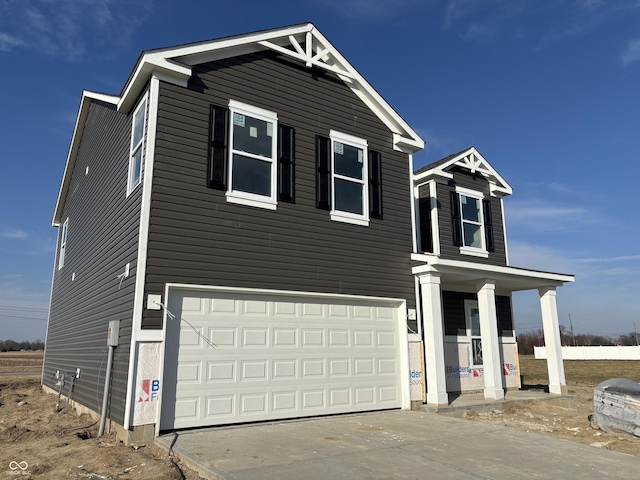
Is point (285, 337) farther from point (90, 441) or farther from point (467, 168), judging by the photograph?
point (467, 168)

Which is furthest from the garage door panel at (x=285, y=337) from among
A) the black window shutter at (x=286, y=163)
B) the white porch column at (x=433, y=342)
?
the white porch column at (x=433, y=342)

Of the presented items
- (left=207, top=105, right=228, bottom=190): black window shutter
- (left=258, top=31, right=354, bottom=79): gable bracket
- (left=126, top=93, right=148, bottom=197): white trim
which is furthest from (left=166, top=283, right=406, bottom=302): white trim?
(left=258, top=31, right=354, bottom=79): gable bracket

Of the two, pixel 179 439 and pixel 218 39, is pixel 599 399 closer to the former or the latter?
pixel 179 439

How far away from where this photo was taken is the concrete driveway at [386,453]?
5.30 m

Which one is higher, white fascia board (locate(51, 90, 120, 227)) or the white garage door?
white fascia board (locate(51, 90, 120, 227))

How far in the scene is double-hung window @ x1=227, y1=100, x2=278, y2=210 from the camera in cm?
870

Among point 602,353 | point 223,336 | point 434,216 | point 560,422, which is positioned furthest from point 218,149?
point 602,353

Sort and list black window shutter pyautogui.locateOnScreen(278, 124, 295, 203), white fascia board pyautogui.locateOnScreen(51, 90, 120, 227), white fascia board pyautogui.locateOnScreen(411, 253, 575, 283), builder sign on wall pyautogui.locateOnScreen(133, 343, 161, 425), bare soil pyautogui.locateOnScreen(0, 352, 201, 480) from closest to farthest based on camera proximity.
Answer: bare soil pyautogui.locateOnScreen(0, 352, 201, 480)
builder sign on wall pyautogui.locateOnScreen(133, 343, 161, 425)
black window shutter pyautogui.locateOnScreen(278, 124, 295, 203)
white fascia board pyautogui.locateOnScreen(411, 253, 575, 283)
white fascia board pyautogui.locateOnScreen(51, 90, 120, 227)

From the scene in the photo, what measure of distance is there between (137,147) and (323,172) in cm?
352

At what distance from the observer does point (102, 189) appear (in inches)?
432

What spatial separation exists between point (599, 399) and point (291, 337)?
18.4 feet

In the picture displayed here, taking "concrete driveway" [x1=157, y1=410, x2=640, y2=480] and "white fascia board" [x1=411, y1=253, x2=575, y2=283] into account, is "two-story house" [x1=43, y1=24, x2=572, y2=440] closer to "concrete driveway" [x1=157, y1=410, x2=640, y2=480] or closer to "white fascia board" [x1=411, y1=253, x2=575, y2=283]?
"white fascia board" [x1=411, y1=253, x2=575, y2=283]

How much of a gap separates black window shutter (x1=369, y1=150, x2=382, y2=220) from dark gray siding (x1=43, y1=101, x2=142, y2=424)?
4788 mm

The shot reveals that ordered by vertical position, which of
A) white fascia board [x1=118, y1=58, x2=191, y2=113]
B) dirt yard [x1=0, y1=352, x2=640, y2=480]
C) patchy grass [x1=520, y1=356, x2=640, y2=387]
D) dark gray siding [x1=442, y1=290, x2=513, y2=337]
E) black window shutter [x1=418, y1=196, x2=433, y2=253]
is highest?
white fascia board [x1=118, y1=58, x2=191, y2=113]
